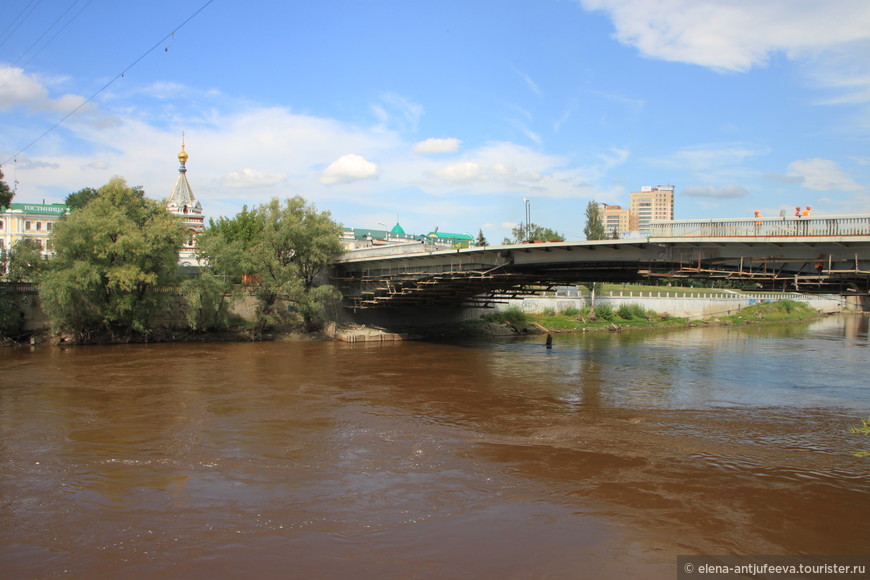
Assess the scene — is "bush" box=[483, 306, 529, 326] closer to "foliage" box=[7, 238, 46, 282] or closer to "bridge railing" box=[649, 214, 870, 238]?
"bridge railing" box=[649, 214, 870, 238]

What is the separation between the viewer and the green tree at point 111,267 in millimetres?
35344

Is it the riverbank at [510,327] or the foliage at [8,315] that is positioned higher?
the foliage at [8,315]

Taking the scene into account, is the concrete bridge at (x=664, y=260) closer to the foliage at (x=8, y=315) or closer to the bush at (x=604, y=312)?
the bush at (x=604, y=312)

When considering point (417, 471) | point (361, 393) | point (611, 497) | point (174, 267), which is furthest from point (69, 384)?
point (611, 497)

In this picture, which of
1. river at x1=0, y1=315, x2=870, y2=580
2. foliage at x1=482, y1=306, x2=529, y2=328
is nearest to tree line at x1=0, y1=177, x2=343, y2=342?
river at x1=0, y1=315, x2=870, y2=580

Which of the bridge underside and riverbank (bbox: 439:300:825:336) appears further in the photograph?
riverbank (bbox: 439:300:825:336)

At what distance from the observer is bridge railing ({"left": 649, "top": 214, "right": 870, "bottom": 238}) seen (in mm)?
21156

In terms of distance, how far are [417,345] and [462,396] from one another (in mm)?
20659

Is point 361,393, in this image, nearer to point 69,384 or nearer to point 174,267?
point 69,384

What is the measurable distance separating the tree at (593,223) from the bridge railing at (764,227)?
212 feet

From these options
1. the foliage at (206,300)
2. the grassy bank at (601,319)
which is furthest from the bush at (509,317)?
the foliage at (206,300)

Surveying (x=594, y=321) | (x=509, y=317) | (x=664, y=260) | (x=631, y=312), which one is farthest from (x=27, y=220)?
(x=664, y=260)

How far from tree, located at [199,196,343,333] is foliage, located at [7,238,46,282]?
383 inches

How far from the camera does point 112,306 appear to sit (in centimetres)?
3691
